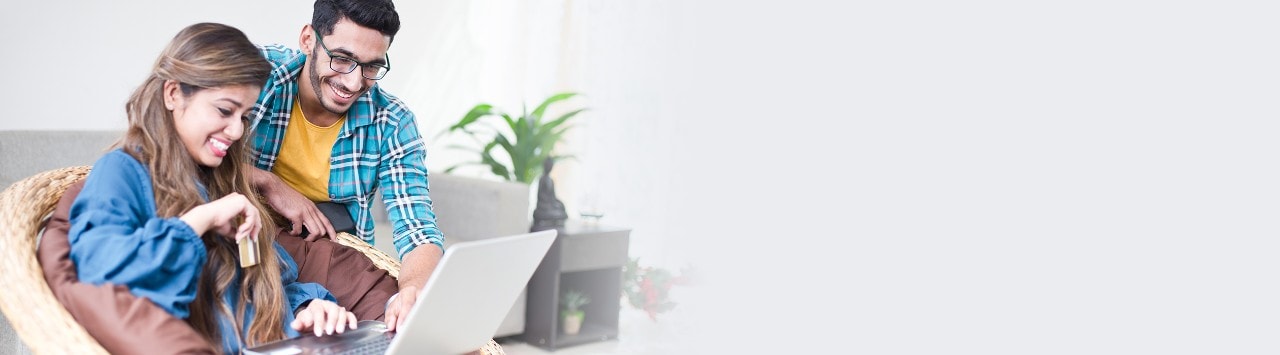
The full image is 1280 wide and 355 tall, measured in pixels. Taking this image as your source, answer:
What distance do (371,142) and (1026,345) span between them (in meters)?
2.18

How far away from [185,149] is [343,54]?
0.43 m

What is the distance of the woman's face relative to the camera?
1.36 metres

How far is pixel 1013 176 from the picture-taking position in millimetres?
3139

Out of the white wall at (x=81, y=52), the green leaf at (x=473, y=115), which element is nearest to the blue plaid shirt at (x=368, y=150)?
the white wall at (x=81, y=52)

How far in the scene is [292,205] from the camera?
1.81 metres

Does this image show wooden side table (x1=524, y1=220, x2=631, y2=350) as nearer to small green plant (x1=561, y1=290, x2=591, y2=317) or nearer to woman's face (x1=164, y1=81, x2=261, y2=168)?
small green plant (x1=561, y1=290, x2=591, y2=317)

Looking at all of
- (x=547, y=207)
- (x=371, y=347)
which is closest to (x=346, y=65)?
(x=371, y=347)

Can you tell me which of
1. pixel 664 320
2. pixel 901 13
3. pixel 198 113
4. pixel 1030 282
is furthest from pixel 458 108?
pixel 198 113

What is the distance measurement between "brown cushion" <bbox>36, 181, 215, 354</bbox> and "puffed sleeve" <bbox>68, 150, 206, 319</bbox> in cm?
2

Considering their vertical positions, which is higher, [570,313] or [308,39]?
[308,39]

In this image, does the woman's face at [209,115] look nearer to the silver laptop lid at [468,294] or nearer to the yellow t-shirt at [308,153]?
the silver laptop lid at [468,294]

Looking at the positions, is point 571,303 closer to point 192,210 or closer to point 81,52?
point 81,52

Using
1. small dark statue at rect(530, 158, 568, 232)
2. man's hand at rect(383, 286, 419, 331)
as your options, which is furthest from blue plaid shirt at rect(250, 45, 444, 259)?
small dark statue at rect(530, 158, 568, 232)

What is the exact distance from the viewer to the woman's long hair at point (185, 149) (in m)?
1.34
